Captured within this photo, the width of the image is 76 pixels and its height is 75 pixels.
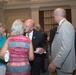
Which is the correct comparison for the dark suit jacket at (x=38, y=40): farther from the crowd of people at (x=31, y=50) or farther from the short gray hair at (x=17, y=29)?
the short gray hair at (x=17, y=29)

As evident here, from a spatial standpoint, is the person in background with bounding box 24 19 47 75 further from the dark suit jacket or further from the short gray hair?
the short gray hair

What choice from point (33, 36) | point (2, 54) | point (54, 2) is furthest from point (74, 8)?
point (2, 54)

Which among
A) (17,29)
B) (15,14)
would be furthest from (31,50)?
(15,14)

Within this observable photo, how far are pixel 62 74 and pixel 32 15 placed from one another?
679 cm

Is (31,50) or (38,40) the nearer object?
(31,50)

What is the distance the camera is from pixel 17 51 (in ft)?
7.70

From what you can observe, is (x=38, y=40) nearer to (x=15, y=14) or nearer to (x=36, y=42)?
(x=36, y=42)

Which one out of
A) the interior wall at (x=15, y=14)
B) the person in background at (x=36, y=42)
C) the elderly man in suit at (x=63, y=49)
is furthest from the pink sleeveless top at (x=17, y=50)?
the interior wall at (x=15, y=14)

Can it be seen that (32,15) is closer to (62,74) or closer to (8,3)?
(8,3)

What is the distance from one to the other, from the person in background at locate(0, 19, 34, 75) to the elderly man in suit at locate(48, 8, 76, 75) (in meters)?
0.42

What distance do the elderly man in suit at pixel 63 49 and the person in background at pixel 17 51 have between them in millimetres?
422

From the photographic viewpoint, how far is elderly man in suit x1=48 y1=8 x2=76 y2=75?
8.33 ft

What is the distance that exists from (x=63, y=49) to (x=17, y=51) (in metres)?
0.64

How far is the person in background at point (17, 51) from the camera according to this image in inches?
92.4
